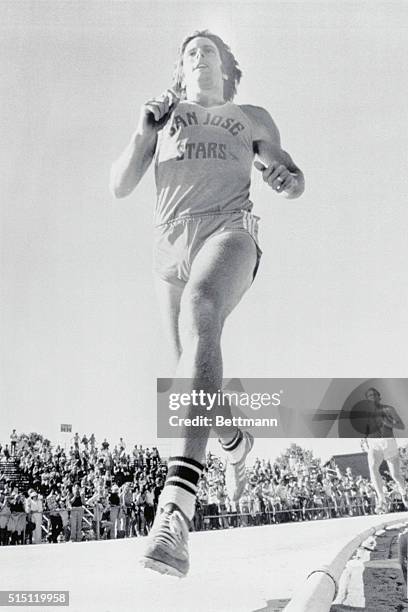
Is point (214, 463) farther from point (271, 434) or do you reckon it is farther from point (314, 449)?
point (314, 449)

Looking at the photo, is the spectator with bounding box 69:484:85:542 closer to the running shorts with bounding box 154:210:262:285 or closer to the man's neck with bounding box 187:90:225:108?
the running shorts with bounding box 154:210:262:285

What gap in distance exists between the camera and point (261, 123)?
1.78m

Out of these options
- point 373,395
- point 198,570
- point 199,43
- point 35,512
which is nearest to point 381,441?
point 373,395

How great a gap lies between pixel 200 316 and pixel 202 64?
2.78 feet

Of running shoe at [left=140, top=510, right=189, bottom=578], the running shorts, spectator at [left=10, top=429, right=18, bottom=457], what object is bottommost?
running shoe at [left=140, top=510, right=189, bottom=578]

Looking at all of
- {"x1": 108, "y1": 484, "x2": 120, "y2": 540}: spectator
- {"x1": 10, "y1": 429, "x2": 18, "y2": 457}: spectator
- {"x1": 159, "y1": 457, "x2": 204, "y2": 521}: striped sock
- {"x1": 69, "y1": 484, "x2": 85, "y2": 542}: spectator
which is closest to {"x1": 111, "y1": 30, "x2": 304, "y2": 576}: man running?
{"x1": 159, "y1": 457, "x2": 204, "y2": 521}: striped sock

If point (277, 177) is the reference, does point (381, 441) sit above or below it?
below

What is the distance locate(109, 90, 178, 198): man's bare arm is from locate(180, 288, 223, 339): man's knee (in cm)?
46

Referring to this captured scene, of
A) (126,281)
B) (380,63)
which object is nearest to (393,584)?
(126,281)

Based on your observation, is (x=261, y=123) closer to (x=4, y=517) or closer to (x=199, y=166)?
(x=199, y=166)

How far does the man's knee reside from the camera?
1.32m

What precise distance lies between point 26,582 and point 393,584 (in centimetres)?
92

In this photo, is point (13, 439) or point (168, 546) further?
point (13, 439)

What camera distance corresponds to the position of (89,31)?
203cm
